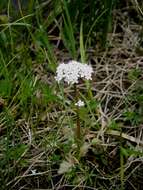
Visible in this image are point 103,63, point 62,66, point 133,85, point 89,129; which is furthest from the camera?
point 103,63

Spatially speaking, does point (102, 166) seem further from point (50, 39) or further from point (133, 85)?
point (50, 39)

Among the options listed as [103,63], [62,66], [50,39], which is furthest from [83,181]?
[50,39]

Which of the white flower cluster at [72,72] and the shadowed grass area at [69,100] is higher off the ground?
the white flower cluster at [72,72]

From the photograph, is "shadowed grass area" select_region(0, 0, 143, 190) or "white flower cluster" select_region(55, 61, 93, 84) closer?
"white flower cluster" select_region(55, 61, 93, 84)

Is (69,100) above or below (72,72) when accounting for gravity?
below

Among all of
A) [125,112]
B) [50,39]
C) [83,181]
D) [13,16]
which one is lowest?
[83,181]

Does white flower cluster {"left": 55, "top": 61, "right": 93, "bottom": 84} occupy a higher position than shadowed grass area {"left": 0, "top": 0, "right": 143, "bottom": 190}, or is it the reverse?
white flower cluster {"left": 55, "top": 61, "right": 93, "bottom": 84}

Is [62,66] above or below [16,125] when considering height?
above

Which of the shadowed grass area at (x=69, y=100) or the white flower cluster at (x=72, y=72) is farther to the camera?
the shadowed grass area at (x=69, y=100)
